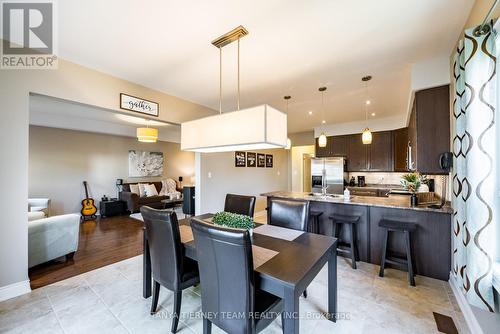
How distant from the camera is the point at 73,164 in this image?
5691mm

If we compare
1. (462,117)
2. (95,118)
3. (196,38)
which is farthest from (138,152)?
(462,117)

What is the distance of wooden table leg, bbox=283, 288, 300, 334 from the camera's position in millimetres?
1133

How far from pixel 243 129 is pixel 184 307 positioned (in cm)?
181

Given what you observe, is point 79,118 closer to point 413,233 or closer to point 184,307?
point 184,307

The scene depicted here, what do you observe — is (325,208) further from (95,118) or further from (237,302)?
(95,118)

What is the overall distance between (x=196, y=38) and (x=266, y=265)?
221 cm

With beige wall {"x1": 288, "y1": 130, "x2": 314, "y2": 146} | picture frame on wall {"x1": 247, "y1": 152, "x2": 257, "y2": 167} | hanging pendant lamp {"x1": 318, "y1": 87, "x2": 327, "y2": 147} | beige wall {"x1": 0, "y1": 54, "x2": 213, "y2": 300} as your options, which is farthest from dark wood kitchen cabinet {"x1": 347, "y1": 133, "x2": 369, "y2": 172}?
beige wall {"x1": 0, "y1": 54, "x2": 213, "y2": 300}

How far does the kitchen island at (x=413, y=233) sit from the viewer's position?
96.0 inches

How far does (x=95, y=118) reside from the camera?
5.34m

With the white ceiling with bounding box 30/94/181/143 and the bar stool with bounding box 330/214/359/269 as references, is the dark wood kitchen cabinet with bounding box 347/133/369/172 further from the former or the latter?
the white ceiling with bounding box 30/94/181/143

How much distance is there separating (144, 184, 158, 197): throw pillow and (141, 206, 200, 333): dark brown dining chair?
211 inches

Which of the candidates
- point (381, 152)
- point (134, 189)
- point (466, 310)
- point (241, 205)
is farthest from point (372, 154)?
point (134, 189)

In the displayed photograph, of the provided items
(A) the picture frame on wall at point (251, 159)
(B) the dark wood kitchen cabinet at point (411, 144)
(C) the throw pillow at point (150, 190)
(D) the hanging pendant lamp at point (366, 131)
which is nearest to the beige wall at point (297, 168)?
(B) the dark wood kitchen cabinet at point (411, 144)

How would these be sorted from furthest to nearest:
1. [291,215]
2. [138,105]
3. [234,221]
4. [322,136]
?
[322,136] → [138,105] → [291,215] → [234,221]
